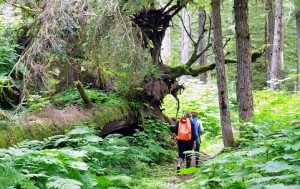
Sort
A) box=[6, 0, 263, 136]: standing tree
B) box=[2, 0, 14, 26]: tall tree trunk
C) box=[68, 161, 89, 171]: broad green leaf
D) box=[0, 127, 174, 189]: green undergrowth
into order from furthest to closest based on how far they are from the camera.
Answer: box=[2, 0, 14, 26]: tall tree trunk < box=[6, 0, 263, 136]: standing tree < box=[68, 161, 89, 171]: broad green leaf < box=[0, 127, 174, 189]: green undergrowth

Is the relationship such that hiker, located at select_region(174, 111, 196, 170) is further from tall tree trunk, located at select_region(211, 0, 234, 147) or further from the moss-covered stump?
the moss-covered stump

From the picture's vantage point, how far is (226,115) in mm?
8844

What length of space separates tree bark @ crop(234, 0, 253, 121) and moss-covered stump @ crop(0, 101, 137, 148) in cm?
344

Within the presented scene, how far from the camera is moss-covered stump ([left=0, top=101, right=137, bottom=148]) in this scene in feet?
21.7

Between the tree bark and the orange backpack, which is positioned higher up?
the tree bark

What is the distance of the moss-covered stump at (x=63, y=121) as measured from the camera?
6.61 meters

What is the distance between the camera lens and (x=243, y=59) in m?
8.35

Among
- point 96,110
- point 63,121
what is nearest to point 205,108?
point 96,110

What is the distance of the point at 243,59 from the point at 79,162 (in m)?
5.13

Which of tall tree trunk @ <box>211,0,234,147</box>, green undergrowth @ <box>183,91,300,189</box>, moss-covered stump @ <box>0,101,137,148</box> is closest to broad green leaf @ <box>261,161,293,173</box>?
green undergrowth @ <box>183,91,300,189</box>

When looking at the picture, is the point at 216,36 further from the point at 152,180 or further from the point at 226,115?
the point at 152,180

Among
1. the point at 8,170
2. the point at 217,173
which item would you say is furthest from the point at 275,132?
the point at 8,170

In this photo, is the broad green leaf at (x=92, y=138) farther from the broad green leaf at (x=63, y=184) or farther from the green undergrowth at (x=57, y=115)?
the broad green leaf at (x=63, y=184)

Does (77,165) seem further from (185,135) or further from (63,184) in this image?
(185,135)
